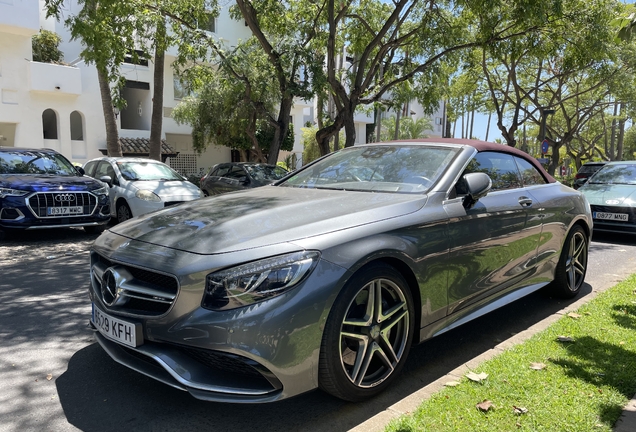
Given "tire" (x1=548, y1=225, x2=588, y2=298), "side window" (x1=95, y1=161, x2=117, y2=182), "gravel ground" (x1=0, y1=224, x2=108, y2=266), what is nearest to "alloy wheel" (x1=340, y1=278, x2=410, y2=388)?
"tire" (x1=548, y1=225, x2=588, y2=298)

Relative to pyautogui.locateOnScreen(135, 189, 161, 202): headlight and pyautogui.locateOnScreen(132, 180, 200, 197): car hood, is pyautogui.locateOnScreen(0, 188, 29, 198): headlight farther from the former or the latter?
pyautogui.locateOnScreen(132, 180, 200, 197): car hood

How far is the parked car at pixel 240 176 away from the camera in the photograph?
12.8 m

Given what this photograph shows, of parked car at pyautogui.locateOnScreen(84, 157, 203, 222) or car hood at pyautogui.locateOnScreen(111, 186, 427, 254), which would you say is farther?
parked car at pyautogui.locateOnScreen(84, 157, 203, 222)

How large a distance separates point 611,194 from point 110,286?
376 inches

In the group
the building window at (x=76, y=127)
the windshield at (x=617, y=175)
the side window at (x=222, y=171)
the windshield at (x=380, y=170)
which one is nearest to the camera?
the windshield at (x=380, y=170)

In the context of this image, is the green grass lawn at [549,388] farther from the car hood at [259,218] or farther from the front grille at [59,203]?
the front grille at [59,203]

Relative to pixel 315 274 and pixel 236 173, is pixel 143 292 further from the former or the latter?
pixel 236 173

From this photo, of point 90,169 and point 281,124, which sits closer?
point 90,169

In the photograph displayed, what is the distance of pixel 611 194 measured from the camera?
30.9 ft

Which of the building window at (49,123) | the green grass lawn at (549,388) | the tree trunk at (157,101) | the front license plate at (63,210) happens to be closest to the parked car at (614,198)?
the green grass lawn at (549,388)

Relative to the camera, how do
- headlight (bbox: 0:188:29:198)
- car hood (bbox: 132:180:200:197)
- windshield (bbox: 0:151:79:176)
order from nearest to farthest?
1. headlight (bbox: 0:188:29:198)
2. windshield (bbox: 0:151:79:176)
3. car hood (bbox: 132:180:200:197)

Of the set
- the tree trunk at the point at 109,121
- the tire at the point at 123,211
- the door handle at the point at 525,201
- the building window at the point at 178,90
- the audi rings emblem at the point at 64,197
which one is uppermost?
the building window at the point at 178,90

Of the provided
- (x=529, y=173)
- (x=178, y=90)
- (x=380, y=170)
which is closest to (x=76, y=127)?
(x=178, y=90)

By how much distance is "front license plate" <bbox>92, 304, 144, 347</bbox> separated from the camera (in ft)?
8.41
